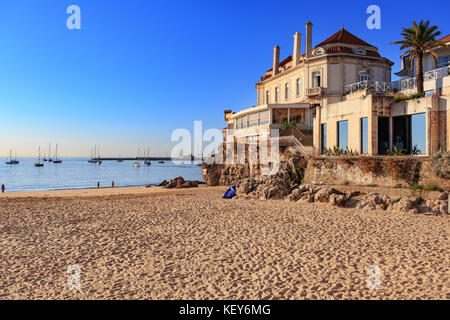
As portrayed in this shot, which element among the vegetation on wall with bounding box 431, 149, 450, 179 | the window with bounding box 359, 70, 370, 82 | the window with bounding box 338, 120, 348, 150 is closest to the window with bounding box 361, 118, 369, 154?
the window with bounding box 338, 120, 348, 150

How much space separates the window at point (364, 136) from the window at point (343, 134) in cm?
134

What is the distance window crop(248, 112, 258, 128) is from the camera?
3059cm

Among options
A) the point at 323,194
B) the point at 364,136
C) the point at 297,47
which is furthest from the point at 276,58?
the point at 323,194

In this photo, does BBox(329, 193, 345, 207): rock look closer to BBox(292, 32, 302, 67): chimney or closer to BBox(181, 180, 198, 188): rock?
BBox(292, 32, 302, 67): chimney

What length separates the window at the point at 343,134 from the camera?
68.1ft

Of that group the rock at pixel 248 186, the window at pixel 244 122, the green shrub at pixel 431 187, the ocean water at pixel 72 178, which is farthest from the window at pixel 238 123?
the ocean water at pixel 72 178

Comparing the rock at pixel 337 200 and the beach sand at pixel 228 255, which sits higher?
the rock at pixel 337 200

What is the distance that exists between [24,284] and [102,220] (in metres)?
7.36

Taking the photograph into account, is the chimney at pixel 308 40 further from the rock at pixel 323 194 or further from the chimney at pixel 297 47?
the rock at pixel 323 194

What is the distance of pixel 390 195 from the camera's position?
53.5 ft

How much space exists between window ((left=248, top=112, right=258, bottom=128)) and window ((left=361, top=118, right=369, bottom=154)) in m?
12.6

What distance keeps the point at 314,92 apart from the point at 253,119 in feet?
21.8

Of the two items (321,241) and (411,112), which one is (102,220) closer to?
(321,241)

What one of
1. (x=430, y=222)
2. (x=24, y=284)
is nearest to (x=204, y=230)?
(x=24, y=284)
